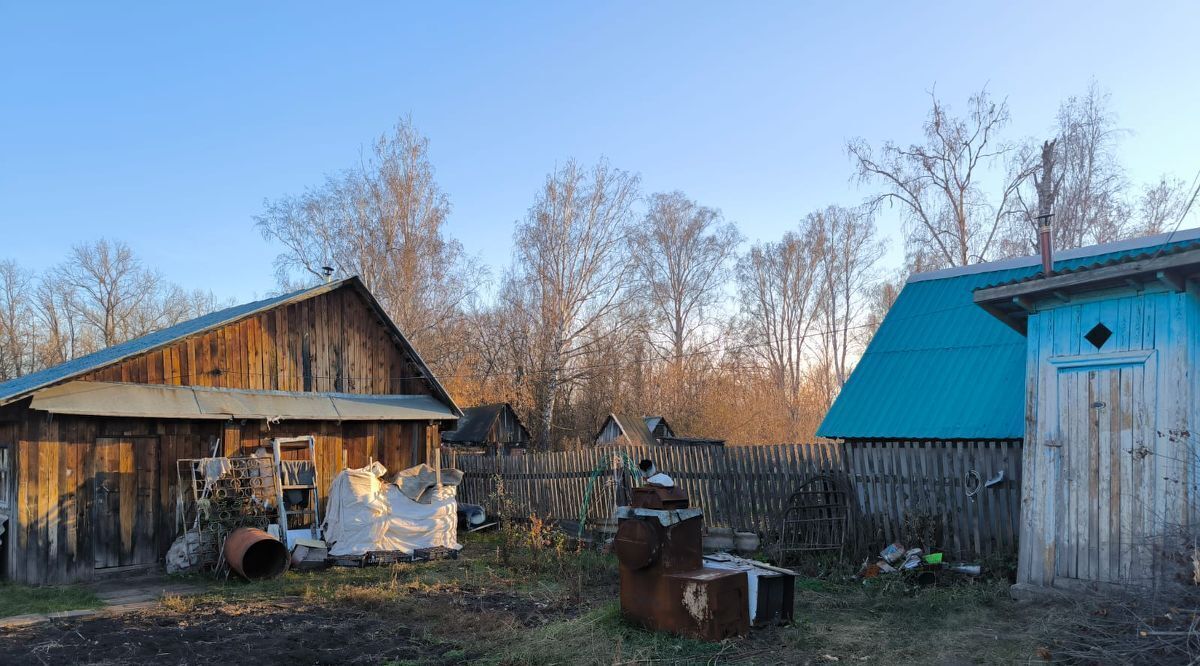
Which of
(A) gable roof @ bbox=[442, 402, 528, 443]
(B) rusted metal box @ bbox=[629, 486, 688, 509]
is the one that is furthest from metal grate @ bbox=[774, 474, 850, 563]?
(A) gable roof @ bbox=[442, 402, 528, 443]

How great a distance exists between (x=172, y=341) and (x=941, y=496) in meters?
11.5

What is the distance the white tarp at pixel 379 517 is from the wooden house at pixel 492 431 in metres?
12.9

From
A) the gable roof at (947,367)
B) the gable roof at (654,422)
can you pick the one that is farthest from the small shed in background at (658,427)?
the gable roof at (947,367)

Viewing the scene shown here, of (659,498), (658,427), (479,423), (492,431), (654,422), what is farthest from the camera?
(658,427)

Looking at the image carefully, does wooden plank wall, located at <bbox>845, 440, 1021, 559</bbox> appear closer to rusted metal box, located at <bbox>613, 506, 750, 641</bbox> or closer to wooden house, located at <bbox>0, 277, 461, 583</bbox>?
rusted metal box, located at <bbox>613, 506, 750, 641</bbox>

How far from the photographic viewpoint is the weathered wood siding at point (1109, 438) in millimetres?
7145

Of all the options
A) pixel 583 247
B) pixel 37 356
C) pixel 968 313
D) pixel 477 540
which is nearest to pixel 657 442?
pixel 583 247

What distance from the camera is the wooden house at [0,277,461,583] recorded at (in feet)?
35.3

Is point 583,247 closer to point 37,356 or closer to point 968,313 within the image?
point 968,313

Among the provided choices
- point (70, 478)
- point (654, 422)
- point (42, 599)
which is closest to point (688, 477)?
point (42, 599)

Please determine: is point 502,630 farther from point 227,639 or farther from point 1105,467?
point 1105,467

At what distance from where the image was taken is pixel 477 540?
1484 cm

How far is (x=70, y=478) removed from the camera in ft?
36.3

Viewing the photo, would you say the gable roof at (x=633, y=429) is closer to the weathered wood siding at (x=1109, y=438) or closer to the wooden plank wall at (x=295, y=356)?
the wooden plank wall at (x=295, y=356)
